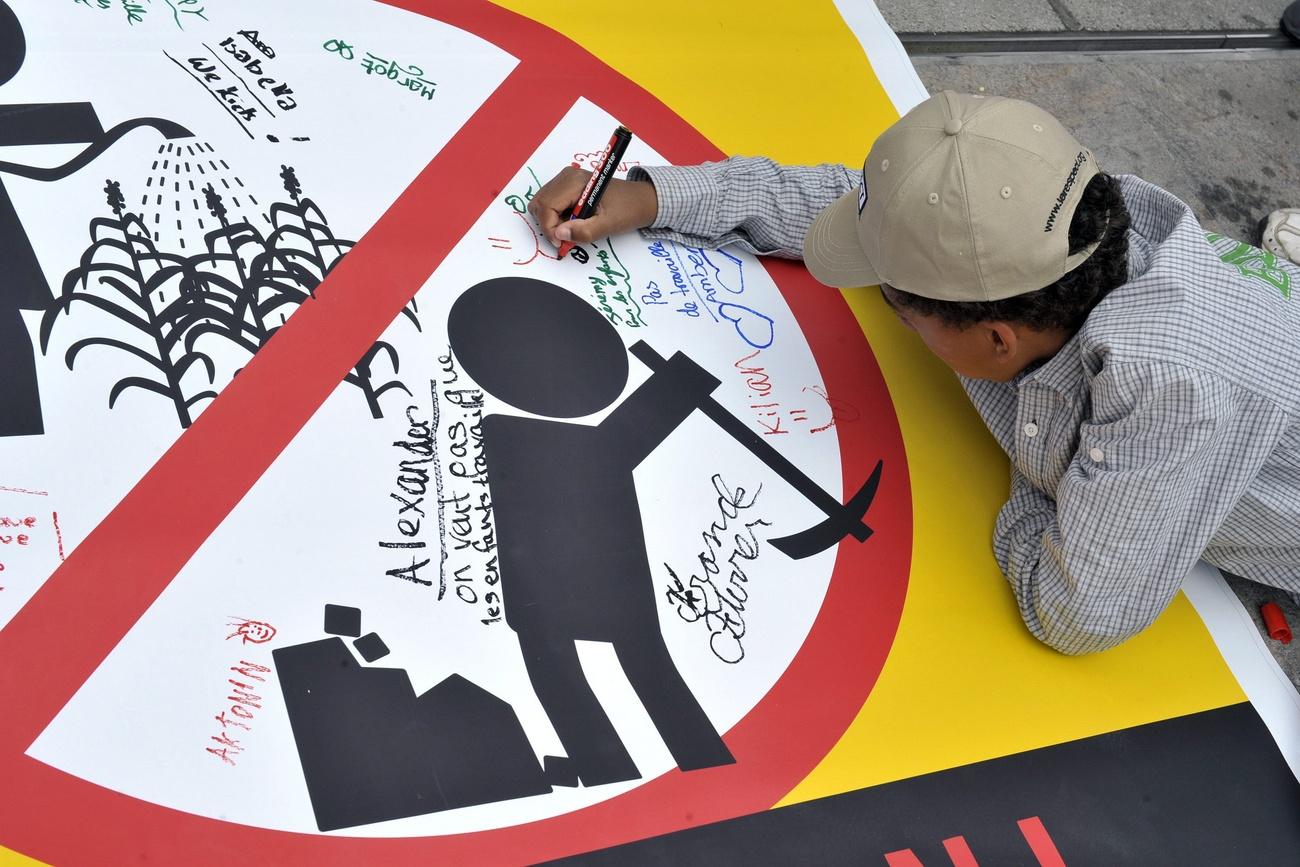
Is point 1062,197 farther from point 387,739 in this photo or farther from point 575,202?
point 387,739

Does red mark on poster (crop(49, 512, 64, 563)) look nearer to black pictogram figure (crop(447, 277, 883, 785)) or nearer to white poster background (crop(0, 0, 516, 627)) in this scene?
white poster background (crop(0, 0, 516, 627))

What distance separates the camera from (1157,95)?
2002 millimetres

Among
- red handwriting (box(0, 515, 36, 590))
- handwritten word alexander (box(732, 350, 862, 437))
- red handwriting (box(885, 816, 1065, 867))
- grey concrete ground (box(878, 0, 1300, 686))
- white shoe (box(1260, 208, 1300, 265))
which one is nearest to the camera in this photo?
red handwriting (box(0, 515, 36, 590))

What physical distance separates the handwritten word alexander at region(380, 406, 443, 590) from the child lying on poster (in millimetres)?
307

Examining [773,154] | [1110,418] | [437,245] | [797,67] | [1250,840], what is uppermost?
[797,67]

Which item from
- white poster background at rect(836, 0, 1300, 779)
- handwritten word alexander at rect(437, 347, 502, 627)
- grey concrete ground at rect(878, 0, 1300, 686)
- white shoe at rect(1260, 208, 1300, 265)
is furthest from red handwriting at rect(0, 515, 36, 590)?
white shoe at rect(1260, 208, 1300, 265)

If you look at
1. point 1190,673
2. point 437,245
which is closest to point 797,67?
point 437,245

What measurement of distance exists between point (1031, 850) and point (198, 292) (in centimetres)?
100

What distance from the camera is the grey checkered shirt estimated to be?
1.06m

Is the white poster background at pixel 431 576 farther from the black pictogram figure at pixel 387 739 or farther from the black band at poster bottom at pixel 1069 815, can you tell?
the black band at poster bottom at pixel 1069 815

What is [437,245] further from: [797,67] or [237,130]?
[797,67]

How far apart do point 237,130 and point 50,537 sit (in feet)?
1.67

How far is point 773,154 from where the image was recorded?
154 centimetres

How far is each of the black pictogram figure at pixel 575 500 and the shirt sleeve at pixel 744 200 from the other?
7.0 inches
